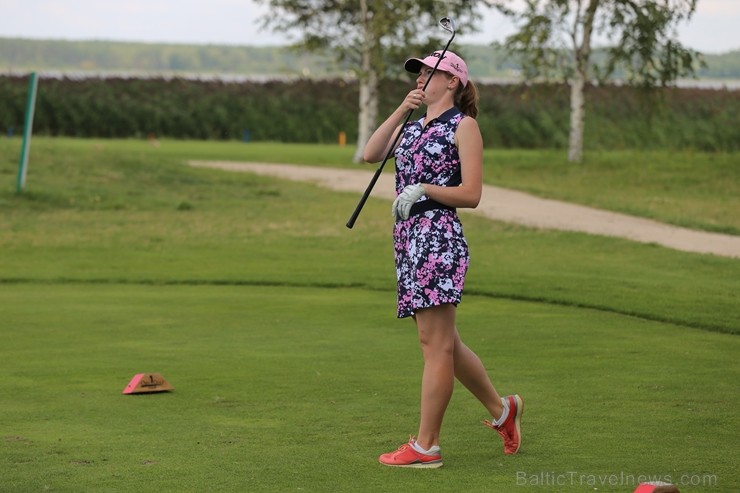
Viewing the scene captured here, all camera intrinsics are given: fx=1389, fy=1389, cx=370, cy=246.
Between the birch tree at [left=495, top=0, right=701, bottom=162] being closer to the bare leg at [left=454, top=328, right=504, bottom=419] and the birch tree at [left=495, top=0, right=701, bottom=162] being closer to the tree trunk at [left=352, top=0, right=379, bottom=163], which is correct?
the tree trunk at [left=352, top=0, right=379, bottom=163]

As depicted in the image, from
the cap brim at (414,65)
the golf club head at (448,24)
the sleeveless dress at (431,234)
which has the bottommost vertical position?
the sleeveless dress at (431,234)

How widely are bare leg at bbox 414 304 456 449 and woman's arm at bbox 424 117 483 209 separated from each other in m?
0.54

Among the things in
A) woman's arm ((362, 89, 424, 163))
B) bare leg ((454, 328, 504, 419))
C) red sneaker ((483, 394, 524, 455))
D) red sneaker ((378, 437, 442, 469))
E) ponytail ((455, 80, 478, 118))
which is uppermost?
ponytail ((455, 80, 478, 118))

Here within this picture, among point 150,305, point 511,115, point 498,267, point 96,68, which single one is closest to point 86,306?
point 150,305

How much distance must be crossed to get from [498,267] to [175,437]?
32.6ft

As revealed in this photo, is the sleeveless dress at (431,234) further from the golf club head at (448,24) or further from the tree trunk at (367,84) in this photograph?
the tree trunk at (367,84)

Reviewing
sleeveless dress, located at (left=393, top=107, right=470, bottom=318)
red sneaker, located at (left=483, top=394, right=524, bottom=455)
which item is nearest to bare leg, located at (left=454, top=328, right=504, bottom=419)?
red sneaker, located at (left=483, top=394, right=524, bottom=455)

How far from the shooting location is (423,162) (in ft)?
22.9

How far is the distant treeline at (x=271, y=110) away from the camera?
52156 millimetres

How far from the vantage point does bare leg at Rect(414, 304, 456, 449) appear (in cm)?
693

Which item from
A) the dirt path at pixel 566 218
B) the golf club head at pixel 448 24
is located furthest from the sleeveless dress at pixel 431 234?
the dirt path at pixel 566 218

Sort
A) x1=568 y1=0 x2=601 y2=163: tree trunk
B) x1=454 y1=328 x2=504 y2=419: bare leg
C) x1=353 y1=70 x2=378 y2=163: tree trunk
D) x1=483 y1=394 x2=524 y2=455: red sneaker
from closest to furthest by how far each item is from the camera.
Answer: x1=483 y1=394 x2=524 y2=455: red sneaker
x1=454 y1=328 x2=504 y2=419: bare leg
x1=568 y1=0 x2=601 y2=163: tree trunk
x1=353 y1=70 x2=378 y2=163: tree trunk

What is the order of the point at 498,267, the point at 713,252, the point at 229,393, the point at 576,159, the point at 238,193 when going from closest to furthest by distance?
1. the point at 229,393
2. the point at 498,267
3. the point at 713,252
4. the point at 238,193
5. the point at 576,159

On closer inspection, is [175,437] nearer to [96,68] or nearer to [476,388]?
[476,388]
